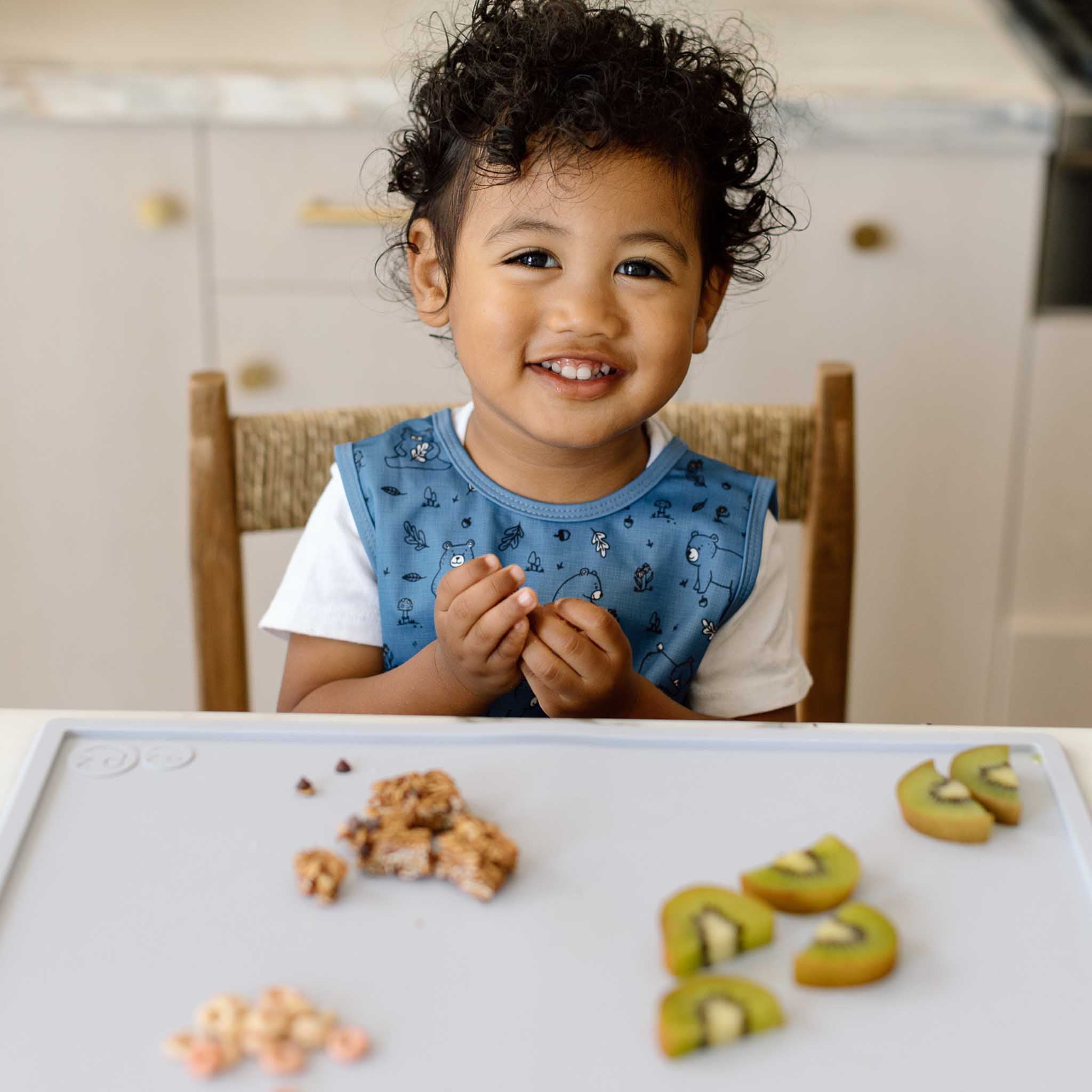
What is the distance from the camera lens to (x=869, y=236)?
155cm

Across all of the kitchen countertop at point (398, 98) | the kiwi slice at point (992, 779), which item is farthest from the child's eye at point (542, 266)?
the kitchen countertop at point (398, 98)

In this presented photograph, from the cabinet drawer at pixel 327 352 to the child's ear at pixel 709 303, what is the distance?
2.18ft

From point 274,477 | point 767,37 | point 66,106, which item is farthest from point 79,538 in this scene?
point 767,37

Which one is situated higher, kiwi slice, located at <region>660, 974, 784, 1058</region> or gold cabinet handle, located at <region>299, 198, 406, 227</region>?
gold cabinet handle, located at <region>299, 198, 406, 227</region>

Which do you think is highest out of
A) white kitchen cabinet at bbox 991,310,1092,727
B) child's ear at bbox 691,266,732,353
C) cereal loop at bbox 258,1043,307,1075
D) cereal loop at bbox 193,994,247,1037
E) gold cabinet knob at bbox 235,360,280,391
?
child's ear at bbox 691,266,732,353

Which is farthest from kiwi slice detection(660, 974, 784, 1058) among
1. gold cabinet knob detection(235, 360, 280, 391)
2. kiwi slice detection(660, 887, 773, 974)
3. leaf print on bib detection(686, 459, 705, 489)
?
gold cabinet knob detection(235, 360, 280, 391)

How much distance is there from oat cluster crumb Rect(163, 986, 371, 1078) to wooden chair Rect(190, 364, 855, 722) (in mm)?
573

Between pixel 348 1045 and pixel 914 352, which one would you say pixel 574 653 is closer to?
pixel 348 1045

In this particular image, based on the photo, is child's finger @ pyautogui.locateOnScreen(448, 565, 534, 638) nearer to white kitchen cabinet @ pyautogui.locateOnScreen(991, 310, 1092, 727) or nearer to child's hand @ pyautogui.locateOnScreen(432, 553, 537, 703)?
child's hand @ pyautogui.locateOnScreen(432, 553, 537, 703)

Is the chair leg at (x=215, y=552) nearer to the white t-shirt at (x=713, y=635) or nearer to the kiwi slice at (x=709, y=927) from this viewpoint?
the white t-shirt at (x=713, y=635)

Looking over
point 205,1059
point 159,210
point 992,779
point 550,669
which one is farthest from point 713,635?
point 159,210

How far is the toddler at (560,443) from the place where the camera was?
78cm

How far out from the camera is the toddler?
30.8 inches

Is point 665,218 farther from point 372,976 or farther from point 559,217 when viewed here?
point 372,976
